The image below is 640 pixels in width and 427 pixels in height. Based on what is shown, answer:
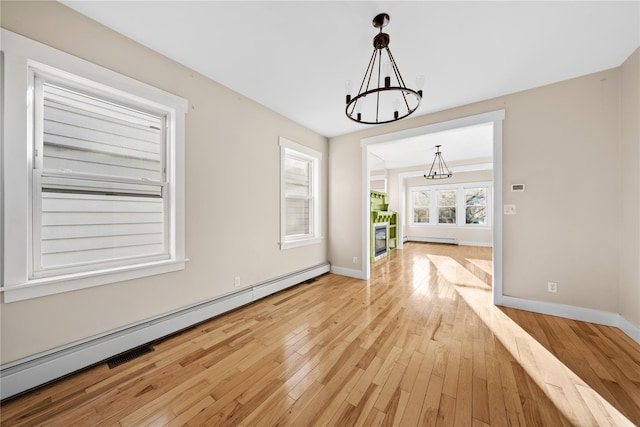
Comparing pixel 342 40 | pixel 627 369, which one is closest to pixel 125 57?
pixel 342 40

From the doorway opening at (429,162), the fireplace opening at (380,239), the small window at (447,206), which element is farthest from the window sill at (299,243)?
the small window at (447,206)

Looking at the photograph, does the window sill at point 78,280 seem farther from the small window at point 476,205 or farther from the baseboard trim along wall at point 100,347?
the small window at point 476,205

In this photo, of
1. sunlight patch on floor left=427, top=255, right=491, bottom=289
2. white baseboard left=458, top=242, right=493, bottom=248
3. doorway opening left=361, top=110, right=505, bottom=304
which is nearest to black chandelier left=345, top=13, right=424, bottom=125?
doorway opening left=361, top=110, right=505, bottom=304

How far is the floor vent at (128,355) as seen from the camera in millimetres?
1785

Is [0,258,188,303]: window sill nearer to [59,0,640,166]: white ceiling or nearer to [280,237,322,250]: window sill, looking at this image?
[280,237,322,250]: window sill

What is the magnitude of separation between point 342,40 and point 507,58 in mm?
1663

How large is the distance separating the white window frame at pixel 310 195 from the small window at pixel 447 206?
20.3 feet

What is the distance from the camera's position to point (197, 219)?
95.3 inches

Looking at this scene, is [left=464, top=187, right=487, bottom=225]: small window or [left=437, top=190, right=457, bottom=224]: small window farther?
[left=437, top=190, right=457, bottom=224]: small window

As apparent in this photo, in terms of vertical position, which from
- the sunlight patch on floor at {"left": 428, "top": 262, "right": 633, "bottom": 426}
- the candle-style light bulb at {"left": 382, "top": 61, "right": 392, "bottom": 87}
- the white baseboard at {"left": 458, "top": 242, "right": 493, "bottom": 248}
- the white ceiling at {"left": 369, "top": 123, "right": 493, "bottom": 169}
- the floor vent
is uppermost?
the white ceiling at {"left": 369, "top": 123, "right": 493, "bottom": 169}

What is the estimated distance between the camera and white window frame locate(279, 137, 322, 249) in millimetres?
3453

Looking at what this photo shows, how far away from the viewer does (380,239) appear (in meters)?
5.84

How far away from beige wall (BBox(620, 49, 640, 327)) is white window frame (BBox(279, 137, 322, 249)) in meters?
3.62

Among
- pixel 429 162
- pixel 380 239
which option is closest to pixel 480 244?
pixel 429 162
